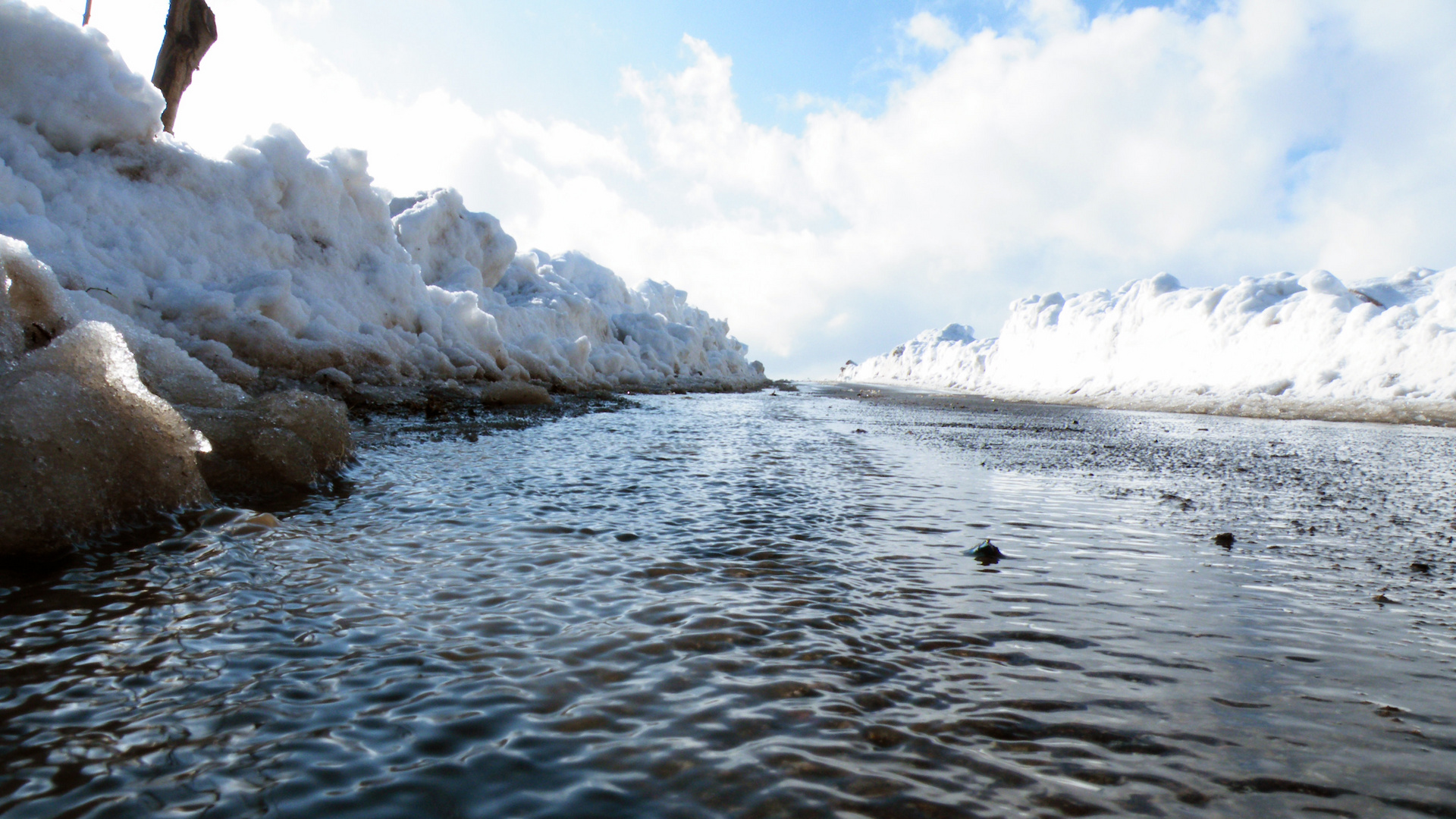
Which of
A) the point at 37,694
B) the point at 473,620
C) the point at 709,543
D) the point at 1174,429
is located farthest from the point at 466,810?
the point at 1174,429

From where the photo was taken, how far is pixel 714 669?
3877 millimetres

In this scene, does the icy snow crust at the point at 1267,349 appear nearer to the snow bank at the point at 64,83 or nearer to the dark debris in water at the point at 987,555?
the dark debris in water at the point at 987,555

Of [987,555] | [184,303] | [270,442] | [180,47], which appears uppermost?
[180,47]

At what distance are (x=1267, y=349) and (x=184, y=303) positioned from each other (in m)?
56.5

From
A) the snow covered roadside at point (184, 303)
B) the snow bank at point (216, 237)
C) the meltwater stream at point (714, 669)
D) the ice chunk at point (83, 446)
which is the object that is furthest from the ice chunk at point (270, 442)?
the snow bank at point (216, 237)

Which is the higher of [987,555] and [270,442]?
[270,442]

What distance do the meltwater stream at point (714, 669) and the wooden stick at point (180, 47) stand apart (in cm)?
2089

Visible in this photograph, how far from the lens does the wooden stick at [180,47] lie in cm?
2050

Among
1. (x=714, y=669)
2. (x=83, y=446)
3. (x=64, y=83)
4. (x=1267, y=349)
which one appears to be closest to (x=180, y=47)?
(x=64, y=83)

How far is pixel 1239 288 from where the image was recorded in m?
51.0

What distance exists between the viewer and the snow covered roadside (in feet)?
18.2

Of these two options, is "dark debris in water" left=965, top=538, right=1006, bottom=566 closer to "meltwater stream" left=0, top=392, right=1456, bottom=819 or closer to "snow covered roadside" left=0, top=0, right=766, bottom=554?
"meltwater stream" left=0, top=392, right=1456, bottom=819

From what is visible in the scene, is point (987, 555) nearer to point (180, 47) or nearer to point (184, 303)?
point (184, 303)

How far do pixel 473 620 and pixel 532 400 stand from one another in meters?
19.0
